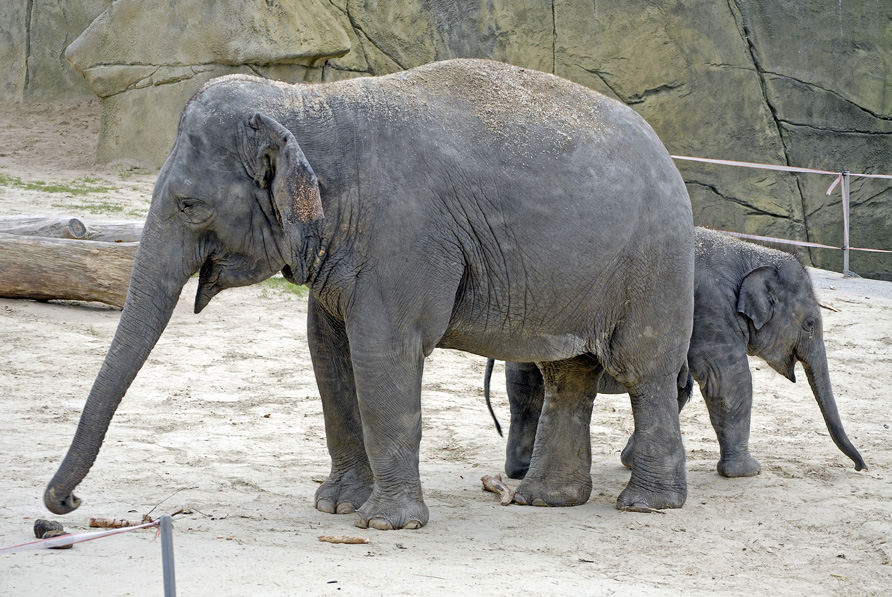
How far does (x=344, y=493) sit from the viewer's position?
4816mm

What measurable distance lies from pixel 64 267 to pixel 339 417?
159 inches

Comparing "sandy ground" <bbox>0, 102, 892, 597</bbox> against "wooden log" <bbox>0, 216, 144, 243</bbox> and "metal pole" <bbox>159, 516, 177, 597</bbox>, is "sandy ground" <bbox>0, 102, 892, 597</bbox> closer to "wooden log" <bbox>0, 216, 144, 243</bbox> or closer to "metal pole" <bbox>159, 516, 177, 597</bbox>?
"wooden log" <bbox>0, 216, 144, 243</bbox>

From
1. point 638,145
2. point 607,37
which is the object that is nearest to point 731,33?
point 607,37

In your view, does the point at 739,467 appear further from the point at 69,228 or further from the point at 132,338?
the point at 69,228

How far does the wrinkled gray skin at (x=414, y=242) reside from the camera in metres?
4.16

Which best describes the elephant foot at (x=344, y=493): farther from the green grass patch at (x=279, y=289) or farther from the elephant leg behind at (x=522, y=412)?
the green grass patch at (x=279, y=289)

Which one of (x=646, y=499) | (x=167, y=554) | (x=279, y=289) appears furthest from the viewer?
(x=279, y=289)

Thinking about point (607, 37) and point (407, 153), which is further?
point (607, 37)

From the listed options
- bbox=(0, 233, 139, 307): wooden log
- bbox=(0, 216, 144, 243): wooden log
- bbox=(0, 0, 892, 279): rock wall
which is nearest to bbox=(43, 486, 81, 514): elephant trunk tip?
bbox=(0, 233, 139, 307): wooden log

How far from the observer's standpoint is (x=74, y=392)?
6.57 meters

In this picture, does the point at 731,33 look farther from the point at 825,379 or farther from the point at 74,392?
the point at 74,392

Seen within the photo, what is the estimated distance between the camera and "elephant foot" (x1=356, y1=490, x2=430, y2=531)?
4.38m

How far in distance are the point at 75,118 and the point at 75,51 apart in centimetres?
270

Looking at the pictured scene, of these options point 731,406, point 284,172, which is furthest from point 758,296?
point 284,172
